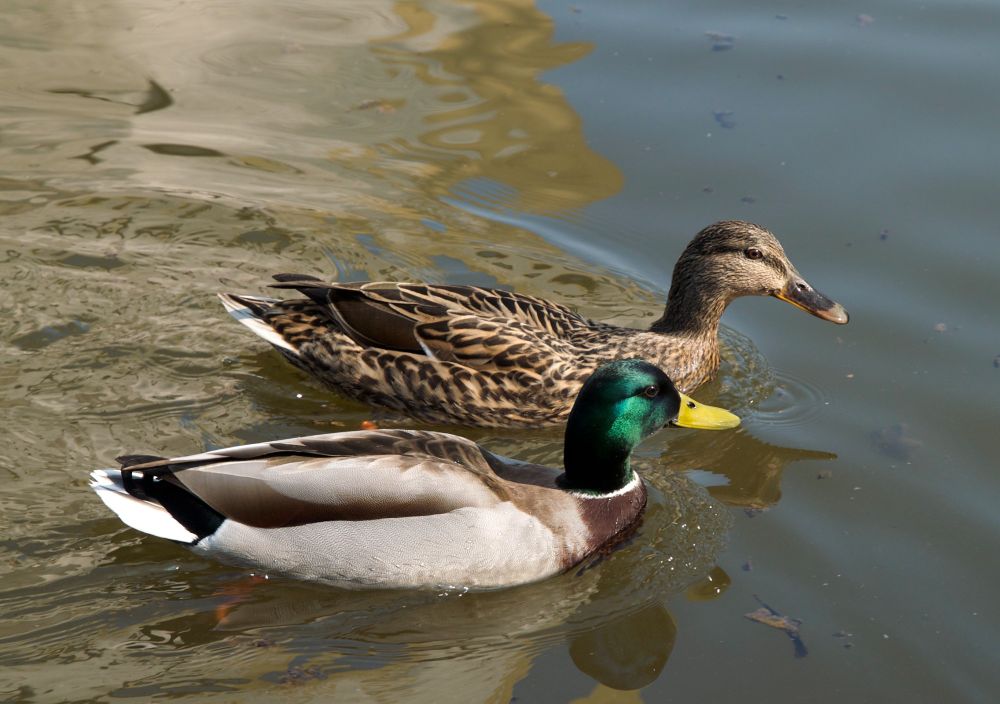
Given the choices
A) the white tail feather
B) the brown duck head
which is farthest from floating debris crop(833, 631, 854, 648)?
the white tail feather

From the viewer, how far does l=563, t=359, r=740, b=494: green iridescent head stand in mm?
7031

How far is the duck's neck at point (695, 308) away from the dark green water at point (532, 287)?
1.22 ft

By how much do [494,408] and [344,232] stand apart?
7.33 feet

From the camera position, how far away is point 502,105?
37.0 feet

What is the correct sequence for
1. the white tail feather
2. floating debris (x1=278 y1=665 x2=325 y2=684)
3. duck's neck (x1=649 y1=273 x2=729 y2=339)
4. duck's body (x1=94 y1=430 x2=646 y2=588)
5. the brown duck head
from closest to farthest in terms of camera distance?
1. floating debris (x1=278 y1=665 x2=325 y2=684)
2. duck's body (x1=94 y1=430 x2=646 y2=588)
3. the white tail feather
4. the brown duck head
5. duck's neck (x1=649 y1=273 x2=729 y2=339)

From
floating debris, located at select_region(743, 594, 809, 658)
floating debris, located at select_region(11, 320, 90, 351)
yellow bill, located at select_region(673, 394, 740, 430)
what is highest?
yellow bill, located at select_region(673, 394, 740, 430)

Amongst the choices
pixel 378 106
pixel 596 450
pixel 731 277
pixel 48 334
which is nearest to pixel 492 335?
pixel 596 450

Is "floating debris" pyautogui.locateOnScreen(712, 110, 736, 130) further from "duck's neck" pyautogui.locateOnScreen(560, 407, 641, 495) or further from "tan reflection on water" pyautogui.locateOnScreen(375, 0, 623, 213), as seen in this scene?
"duck's neck" pyautogui.locateOnScreen(560, 407, 641, 495)

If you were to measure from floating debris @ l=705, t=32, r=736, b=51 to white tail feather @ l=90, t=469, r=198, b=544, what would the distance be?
6.59m

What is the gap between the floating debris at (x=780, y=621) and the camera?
6418 mm

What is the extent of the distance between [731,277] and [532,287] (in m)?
1.46

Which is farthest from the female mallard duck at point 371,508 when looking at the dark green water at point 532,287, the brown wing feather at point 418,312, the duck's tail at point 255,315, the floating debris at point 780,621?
the duck's tail at point 255,315

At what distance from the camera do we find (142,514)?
265 inches

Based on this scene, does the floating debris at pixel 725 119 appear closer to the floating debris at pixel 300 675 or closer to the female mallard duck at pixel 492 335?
the female mallard duck at pixel 492 335
